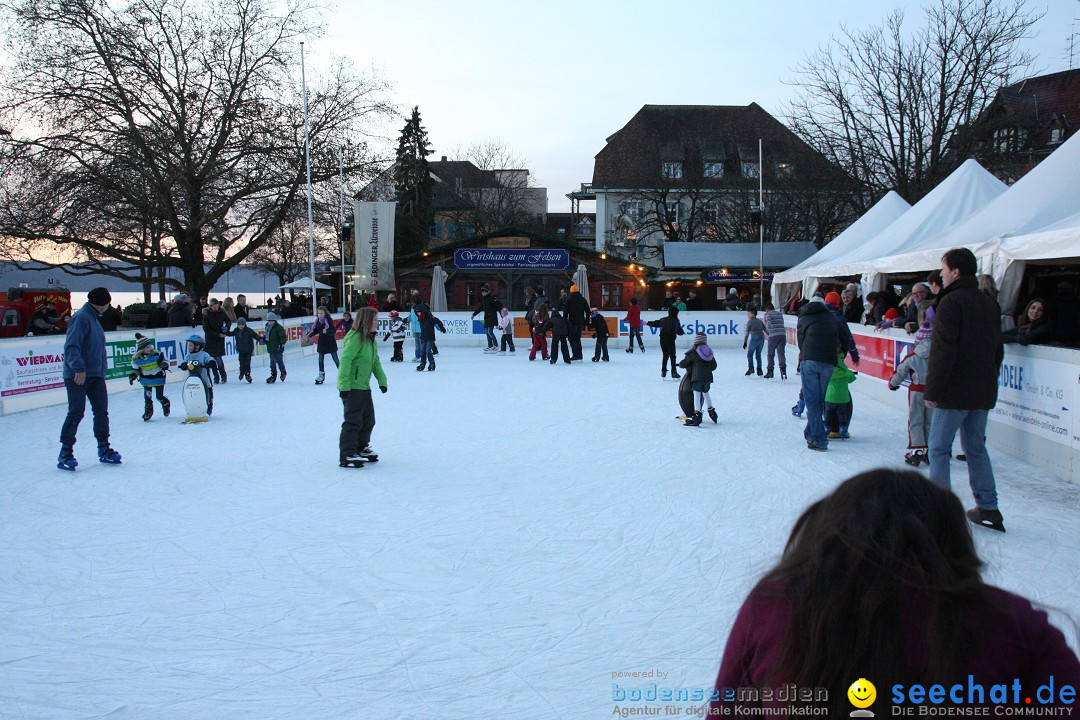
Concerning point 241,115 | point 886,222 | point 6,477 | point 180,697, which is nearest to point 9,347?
point 6,477

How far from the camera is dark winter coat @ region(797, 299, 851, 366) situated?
8.33 meters

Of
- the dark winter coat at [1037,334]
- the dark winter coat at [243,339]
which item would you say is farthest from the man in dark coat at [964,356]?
the dark winter coat at [243,339]

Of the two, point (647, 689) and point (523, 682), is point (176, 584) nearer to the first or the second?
point (523, 682)

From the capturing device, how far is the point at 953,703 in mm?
1146

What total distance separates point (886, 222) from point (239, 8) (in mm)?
21374

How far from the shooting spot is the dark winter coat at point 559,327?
64.8 ft

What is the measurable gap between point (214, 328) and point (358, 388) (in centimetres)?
Answer: 844

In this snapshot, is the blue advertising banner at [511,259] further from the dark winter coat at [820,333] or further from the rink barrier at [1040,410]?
the rink barrier at [1040,410]

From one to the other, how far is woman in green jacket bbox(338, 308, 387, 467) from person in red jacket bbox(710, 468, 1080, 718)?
22.2ft

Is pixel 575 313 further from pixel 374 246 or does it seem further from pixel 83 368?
pixel 83 368

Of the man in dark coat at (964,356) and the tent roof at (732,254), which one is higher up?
the tent roof at (732,254)

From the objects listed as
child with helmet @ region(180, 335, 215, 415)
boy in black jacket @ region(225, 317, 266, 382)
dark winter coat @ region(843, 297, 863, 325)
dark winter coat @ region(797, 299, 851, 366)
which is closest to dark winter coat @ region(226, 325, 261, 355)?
boy in black jacket @ region(225, 317, 266, 382)

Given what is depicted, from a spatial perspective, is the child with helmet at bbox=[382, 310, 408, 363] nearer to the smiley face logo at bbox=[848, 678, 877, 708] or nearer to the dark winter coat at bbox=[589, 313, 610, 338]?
the dark winter coat at bbox=[589, 313, 610, 338]

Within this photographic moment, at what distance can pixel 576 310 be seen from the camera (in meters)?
20.1
